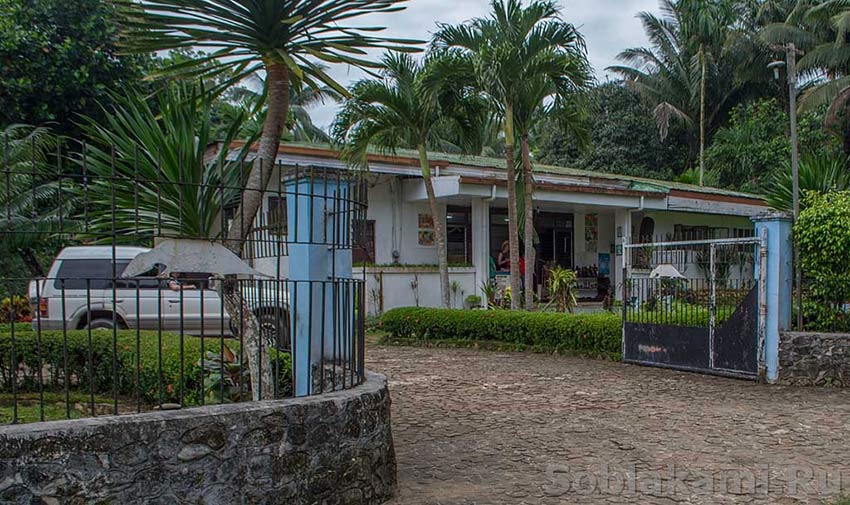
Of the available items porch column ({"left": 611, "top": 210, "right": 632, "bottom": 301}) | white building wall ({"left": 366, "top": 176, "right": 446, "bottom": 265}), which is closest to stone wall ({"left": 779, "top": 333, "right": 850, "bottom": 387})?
porch column ({"left": 611, "top": 210, "right": 632, "bottom": 301})

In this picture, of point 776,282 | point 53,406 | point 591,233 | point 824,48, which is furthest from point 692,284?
point 824,48

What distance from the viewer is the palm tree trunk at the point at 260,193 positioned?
16.2 ft

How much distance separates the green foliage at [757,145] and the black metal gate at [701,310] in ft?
52.7

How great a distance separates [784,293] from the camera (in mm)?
9336

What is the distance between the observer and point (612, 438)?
6.61 m

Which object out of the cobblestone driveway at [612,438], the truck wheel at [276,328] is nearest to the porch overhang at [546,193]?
the cobblestone driveway at [612,438]

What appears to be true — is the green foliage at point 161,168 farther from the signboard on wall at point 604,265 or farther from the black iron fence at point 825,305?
the signboard on wall at point 604,265

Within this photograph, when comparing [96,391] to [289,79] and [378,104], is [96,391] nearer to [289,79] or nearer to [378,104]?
[289,79]

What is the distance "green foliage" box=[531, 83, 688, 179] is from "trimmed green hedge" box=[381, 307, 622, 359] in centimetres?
2174

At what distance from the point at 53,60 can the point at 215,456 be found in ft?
51.0

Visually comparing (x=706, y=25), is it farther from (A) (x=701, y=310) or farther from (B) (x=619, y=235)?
(A) (x=701, y=310)

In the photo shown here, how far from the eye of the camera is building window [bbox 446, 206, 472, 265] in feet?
60.1

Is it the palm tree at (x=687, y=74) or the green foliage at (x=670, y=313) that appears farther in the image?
the palm tree at (x=687, y=74)

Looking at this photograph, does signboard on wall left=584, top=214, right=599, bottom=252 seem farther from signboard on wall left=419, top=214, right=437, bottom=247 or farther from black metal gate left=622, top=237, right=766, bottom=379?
black metal gate left=622, top=237, right=766, bottom=379
